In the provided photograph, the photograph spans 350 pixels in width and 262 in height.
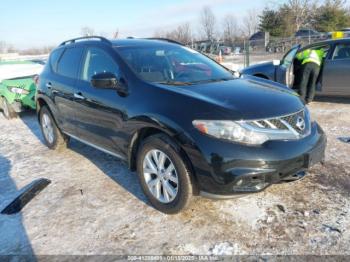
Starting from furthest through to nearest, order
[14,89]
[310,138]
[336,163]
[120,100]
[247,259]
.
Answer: [14,89], [336,163], [120,100], [310,138], [247,259]

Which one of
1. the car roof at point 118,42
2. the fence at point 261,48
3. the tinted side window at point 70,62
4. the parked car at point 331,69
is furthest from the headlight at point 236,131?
the fence at point 261,48

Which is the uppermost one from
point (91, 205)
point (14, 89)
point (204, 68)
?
point (204, 68)

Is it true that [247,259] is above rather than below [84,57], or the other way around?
below

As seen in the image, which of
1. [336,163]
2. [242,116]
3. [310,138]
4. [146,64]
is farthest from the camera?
[336,163]

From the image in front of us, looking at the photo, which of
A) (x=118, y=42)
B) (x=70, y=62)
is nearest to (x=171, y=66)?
(x=118, y=42)

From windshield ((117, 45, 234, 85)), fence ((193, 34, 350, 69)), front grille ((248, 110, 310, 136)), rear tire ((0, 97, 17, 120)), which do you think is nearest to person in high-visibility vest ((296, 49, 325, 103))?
windshield ((117, 45, 234, 85))

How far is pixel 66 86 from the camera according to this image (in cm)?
478

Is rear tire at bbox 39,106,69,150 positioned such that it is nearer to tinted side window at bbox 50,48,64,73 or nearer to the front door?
tinted side window at bbox 50,48,64,73

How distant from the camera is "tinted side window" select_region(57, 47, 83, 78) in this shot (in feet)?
15.4

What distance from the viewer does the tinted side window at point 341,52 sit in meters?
7.46

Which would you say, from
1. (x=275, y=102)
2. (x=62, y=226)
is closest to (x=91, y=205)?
(x=62, y=226)

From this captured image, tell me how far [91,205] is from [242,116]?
1962 millimetres

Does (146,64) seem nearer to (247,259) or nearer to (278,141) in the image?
(278,141)

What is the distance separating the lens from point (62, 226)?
3.36m
